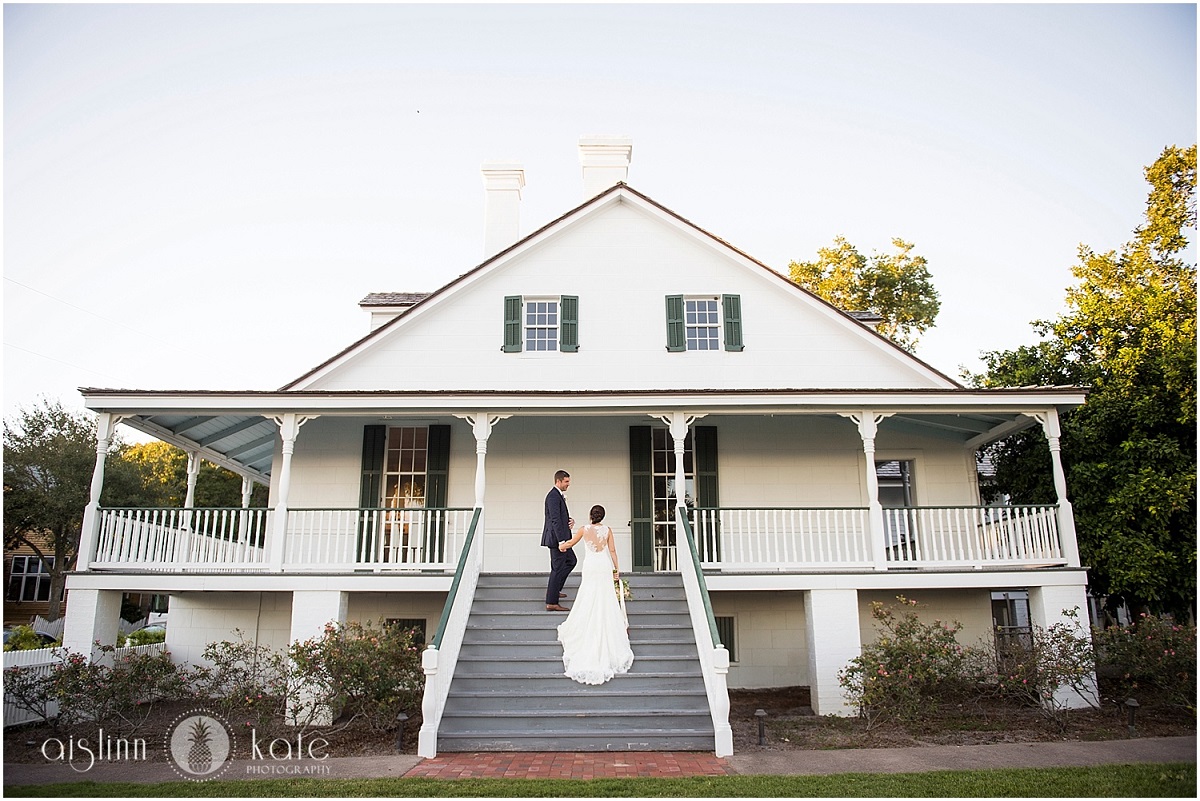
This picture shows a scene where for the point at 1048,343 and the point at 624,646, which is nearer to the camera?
the point at 624,646

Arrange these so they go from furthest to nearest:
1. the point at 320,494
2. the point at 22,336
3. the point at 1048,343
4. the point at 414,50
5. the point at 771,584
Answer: the point at 22,336, the point at 1048,343, the point at 320,494, the point at 414,50, the point at 771,584

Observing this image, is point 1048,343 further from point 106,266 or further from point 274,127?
point 106,266

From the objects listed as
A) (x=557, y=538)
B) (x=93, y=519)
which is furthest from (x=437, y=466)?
(x=93, y=519)

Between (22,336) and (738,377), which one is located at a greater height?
(22,336)

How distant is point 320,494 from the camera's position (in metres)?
14.4

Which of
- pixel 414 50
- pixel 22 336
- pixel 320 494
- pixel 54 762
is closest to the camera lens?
pixel 54 762

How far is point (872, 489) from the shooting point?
12445 millimetres

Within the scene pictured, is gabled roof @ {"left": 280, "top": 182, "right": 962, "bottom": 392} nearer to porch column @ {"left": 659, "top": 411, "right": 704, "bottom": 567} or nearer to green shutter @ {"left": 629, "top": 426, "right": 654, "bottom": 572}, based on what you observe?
green shutter @ {"left": 629, "top": 426, "right": 654, "bottom": 572}

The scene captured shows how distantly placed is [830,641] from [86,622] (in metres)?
10.8

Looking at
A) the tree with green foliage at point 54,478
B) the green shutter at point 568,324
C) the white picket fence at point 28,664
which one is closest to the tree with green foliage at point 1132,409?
the green shutter at point 568,324


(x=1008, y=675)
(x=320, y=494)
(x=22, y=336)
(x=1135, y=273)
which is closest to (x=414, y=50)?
(x=320, y=494)

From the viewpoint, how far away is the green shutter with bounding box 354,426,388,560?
1409cm

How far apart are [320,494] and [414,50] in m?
7.71

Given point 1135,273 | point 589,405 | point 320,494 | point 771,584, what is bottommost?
point 771,584
